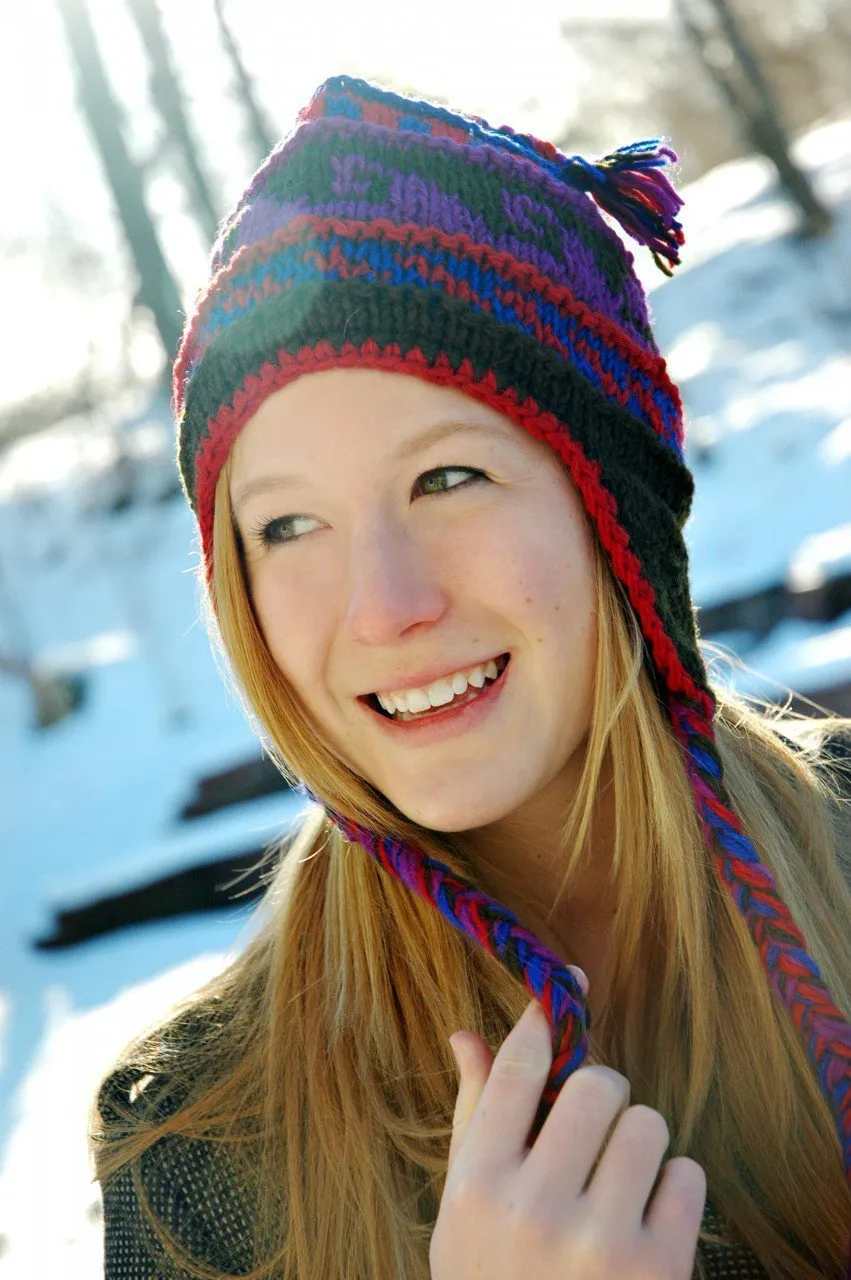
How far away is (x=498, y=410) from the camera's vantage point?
1.70 metres

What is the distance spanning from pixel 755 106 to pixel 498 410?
41.3 feet

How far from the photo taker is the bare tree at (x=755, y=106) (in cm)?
1209

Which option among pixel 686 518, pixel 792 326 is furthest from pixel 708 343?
pixel 686 518

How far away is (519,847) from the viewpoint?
2.01m

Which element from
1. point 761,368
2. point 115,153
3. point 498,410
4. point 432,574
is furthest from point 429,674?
point 761,368

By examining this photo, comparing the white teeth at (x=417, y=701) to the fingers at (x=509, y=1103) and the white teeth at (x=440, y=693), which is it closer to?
the white teeth at (x=440, y=693)

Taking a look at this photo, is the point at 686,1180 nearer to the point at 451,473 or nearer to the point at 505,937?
the point at 505,937

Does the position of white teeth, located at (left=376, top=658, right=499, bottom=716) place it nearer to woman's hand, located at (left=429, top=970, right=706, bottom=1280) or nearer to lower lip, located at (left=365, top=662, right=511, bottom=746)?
lower lip, located at (left=365, top=662, right=511, bottom=746)

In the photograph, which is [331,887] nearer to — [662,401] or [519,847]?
[519,847]

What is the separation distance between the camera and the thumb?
132 centimetres

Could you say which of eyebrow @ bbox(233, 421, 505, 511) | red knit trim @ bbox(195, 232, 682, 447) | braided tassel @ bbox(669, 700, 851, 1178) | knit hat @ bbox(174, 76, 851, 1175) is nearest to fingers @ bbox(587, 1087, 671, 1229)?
knit hat @ bbox(174, 76, 851, 1175)

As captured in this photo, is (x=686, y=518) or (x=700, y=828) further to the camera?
(x=686, y=518)

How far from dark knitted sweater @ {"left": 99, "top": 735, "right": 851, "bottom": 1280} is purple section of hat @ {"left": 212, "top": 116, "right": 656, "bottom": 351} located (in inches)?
54.9

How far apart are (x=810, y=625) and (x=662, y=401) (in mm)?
4219
